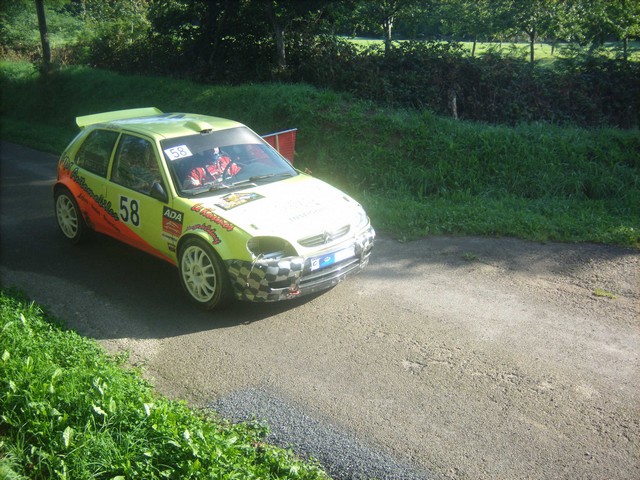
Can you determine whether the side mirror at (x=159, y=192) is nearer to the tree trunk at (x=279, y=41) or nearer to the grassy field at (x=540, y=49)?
the grassy field at (x=540, y=49)

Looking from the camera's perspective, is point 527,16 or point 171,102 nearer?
point 527,16

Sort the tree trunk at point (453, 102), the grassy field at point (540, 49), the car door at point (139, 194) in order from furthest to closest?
the tree trunk at point (453, 102) → the grassy field at point (540, 49) → the car door at point (139, 194)

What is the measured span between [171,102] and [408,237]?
381 inches

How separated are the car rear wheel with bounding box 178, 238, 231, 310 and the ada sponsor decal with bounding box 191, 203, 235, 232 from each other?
9.6 inches

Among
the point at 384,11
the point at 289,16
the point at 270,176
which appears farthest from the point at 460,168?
the point at 289,16

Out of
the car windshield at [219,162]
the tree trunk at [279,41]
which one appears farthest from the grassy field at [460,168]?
the car windshield at [219,162]

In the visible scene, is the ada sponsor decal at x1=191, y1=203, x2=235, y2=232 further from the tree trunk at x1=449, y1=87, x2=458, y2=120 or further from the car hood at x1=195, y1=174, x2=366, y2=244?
the tree trunk at x1=449, y1=87, x2=458, y2=120

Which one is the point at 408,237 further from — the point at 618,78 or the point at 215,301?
the point at 618,78

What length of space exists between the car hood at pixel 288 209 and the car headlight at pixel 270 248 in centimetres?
6

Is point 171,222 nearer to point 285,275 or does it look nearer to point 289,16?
point 285,275

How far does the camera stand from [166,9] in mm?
17953

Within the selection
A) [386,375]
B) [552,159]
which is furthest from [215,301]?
[552,159]

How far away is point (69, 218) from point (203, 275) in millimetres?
3054

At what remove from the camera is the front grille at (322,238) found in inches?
253
